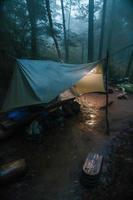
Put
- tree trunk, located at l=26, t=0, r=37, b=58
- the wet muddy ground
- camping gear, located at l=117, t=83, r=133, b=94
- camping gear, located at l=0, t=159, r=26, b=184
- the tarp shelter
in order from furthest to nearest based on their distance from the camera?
camping gear, located at l=117, t=83, r=133, b=94 < tree trunk, located at l=26, t=0, r=37, b=58 < the tarp shelter < camping gear, located at l=0, t=159, r=26, b=184 < the wet muddy ground

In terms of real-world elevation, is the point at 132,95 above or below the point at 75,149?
above

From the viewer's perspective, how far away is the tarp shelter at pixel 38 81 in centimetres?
622

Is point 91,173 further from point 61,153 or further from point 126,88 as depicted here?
point 126,88

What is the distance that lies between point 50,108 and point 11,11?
21.3 feet

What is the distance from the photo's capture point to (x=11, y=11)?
36.2 feet

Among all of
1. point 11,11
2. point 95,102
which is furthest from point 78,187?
point 11,11

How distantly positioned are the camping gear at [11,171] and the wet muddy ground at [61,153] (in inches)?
6.3

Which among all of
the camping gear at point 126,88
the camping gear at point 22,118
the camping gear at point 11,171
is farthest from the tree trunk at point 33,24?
the camping gear at point 11,171

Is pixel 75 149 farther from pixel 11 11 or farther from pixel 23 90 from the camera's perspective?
pixel 11 11

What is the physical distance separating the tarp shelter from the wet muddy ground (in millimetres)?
1497

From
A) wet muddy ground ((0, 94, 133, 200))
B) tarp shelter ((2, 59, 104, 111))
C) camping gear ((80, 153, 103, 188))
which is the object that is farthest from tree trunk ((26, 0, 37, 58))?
camping gear ((80, 153, 103, 188))

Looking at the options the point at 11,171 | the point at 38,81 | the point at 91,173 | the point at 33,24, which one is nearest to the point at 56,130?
the point at 38,81

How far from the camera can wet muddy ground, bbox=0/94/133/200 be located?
503 centimetres

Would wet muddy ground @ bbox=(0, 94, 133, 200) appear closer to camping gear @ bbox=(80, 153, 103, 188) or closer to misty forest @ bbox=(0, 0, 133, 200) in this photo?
misty forest @ bbox=(0, 0, 133, 200)
